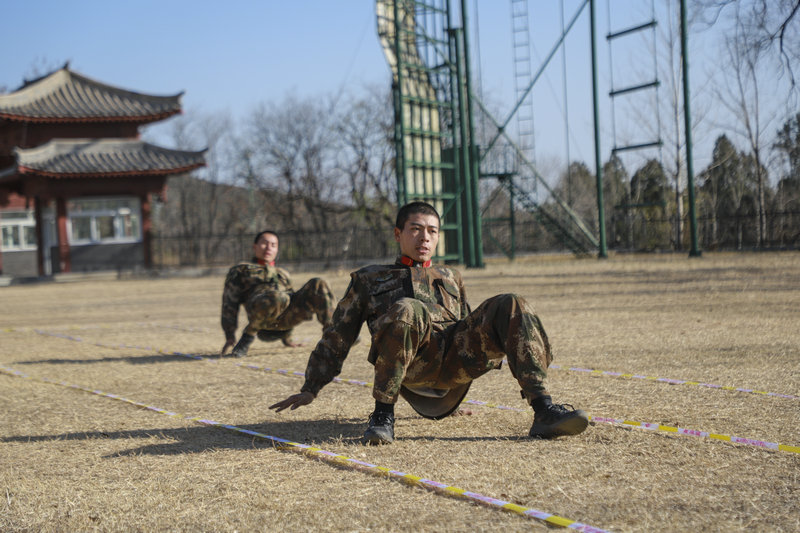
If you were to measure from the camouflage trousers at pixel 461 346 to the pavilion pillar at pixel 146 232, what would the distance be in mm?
30099

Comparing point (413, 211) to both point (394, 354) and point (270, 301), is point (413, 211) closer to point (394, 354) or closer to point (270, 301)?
point (394, 354)

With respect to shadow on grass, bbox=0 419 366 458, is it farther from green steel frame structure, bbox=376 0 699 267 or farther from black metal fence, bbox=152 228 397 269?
black metal fence, bbox=152 228 397 269

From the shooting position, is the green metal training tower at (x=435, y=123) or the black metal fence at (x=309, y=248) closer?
the green metal training tower at (x=435, y=123)

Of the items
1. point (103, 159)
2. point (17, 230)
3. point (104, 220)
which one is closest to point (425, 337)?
point (103, 159)

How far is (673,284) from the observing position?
13203 mm

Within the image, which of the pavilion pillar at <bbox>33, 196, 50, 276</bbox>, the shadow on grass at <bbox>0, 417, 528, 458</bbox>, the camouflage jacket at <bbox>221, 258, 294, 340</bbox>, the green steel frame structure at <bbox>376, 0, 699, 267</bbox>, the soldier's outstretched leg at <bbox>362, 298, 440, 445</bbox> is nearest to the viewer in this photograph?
the soldier's outstretched leg at <bbox>362, 298, 440, 445</bbox>

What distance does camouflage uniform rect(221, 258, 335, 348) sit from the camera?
7.02 metres

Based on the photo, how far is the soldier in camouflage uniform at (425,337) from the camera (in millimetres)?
3623

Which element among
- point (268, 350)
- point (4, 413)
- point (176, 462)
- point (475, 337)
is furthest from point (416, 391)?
point (268, 350)

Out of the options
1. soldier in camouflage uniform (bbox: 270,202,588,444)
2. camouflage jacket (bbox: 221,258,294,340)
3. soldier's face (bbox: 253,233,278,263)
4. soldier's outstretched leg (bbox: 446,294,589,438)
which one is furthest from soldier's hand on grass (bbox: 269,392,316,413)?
soldier's face (bbox: 253,233,278,263)

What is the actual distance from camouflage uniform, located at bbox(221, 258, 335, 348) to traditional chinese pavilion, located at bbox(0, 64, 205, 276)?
25336 mm

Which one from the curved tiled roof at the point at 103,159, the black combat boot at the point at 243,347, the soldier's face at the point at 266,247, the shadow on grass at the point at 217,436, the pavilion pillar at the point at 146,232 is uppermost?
the curved tiled roof at the point at 103,159

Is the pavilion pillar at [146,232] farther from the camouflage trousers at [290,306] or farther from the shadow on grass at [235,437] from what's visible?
the shadow on grass at [235,437]

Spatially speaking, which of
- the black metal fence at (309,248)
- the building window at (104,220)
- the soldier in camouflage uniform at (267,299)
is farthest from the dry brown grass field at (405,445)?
the building window at (104,220)
